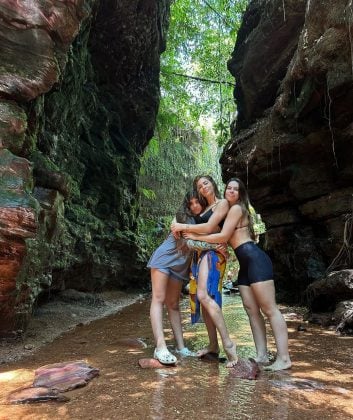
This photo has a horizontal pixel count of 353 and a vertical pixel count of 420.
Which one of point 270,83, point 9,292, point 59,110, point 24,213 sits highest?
point 270,83

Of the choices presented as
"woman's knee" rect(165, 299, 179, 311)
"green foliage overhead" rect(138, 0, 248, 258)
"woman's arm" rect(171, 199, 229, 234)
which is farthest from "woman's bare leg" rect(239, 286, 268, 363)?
"green foliage overhead" rect(138, 0, 248, 258)

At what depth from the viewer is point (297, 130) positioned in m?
9.88

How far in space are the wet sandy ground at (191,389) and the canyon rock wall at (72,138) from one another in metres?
1.78

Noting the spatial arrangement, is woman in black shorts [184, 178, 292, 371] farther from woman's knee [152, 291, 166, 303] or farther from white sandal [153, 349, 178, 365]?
white sandal [153, 349, 178, 365]

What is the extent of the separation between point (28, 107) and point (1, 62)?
0.80 meters

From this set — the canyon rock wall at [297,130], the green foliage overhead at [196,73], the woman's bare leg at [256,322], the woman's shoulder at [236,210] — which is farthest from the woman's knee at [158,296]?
the green foliage overhead at [196,73]

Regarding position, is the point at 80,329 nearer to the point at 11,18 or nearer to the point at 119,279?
the point at 11,18


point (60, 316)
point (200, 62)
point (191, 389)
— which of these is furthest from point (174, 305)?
point (200, 62)

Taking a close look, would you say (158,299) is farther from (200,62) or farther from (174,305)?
(200,62)

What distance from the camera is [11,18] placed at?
252 inches

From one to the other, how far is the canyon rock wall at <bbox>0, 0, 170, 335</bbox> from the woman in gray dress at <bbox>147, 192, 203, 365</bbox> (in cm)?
195

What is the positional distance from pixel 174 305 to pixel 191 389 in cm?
157

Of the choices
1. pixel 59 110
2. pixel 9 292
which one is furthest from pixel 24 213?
pixel 59 110

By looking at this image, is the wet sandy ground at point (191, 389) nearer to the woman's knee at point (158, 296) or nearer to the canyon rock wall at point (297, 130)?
the woman's knee at point (158, 296)
